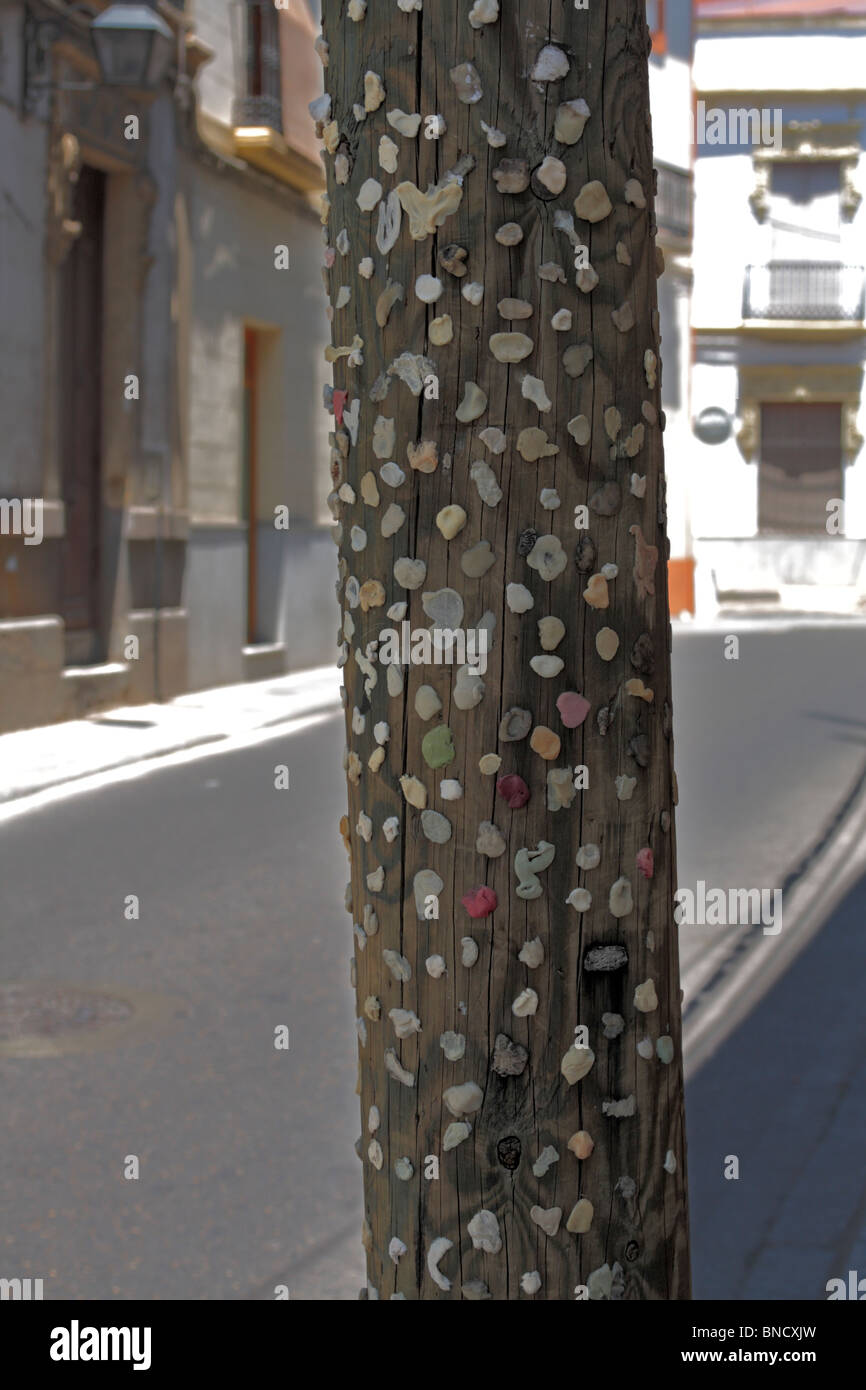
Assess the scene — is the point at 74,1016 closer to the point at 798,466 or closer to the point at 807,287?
the point at 798,466

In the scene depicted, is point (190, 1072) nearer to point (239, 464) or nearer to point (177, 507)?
point (177, 507)

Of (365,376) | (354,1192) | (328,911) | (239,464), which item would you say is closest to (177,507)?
(239,464)

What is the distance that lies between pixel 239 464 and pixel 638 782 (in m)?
16.9

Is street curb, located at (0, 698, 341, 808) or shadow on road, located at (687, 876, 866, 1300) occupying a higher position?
street curb, located at (0, 698, 341, 808)

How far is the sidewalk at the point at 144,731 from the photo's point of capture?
1148cm

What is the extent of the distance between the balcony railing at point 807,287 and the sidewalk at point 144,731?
69.4 feet

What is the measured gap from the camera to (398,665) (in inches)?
78.9

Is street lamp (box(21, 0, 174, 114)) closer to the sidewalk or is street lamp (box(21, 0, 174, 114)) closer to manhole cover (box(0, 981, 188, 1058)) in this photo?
the sidewalk

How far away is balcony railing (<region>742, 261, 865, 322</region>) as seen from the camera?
119 ft

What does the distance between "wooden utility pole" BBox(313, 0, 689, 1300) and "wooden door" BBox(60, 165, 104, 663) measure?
13.1 meters

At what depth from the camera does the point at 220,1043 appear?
A: 5.61 meters

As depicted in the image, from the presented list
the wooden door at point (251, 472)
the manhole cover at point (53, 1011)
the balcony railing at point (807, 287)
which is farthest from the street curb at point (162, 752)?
the balcony railing at point (807, 287)

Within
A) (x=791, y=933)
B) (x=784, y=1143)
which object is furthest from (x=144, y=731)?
(x=784, y=1143)

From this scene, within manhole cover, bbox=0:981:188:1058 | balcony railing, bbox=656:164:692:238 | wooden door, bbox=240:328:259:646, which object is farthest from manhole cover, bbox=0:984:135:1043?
balcony railing, bbox=656:164:692:238
